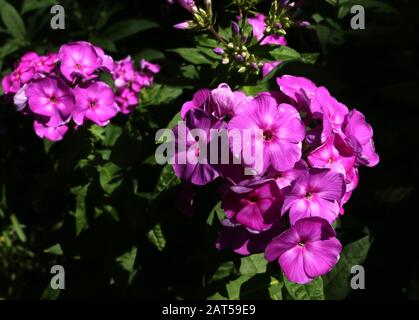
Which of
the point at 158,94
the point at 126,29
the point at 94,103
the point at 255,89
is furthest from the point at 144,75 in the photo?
the point at 255,89

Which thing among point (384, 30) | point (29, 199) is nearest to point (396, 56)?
point (384, 30)

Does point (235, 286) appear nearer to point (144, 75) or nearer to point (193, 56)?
point (193, 56)

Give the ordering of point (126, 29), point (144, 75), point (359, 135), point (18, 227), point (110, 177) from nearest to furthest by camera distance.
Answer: point (359, 135) → point (110, 177) → point (144, 75) → point (126, 29) → point (18, 227)

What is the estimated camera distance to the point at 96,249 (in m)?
2.38

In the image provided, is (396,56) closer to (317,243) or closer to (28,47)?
(317,243)

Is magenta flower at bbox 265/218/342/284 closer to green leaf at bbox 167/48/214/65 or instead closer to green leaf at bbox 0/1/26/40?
green leaf at bbox 167/48/214/65

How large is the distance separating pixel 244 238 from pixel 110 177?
0.87 metres

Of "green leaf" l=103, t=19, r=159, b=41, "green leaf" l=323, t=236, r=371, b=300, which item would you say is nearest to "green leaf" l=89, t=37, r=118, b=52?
"green leaf" l=103, t=19, r=159, b=41

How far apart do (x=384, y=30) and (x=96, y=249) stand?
1693 mm

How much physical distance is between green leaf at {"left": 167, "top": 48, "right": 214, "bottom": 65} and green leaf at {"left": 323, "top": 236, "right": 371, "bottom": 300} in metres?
0.91

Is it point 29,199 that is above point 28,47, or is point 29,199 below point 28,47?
below

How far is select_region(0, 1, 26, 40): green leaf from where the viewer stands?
2881 mm

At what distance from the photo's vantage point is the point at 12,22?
2881mm
